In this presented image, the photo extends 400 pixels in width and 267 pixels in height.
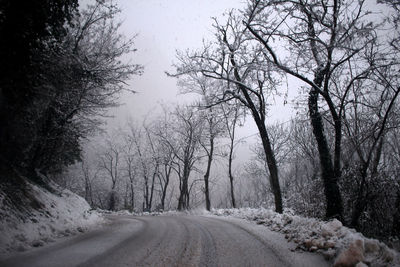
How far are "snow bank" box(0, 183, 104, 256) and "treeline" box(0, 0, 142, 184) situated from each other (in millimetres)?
1942

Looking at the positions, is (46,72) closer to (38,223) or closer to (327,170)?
(38,223)

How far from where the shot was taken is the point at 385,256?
3.17 meters

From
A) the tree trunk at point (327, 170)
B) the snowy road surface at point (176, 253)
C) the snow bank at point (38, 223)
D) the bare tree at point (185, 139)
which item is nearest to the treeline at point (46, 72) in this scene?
the snow bank at point (38, 223)

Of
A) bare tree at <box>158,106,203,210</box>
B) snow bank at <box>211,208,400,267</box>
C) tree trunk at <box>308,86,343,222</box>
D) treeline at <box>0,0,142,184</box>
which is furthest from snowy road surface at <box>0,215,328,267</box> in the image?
bare tree at <box>158,106,203,210</box>

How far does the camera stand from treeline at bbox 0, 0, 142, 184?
5.22 meters

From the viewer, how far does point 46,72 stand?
6.37 metres

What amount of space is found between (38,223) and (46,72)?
4.48 metres

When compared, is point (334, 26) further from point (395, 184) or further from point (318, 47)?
point (395, 184)

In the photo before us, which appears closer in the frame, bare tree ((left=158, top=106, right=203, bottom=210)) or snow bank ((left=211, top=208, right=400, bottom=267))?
snow bank ((left=211, top=208, right=400, bottom=267))

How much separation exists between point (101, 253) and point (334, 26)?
8985 mm

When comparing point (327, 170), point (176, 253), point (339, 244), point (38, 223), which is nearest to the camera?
point (339, 244)

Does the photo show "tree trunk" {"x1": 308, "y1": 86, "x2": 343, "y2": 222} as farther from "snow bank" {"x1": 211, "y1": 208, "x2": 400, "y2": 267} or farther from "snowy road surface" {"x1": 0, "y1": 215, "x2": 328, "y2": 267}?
"snowy road surface" {"x1": 0, "y1": 215, "x2": 328, "y2": 267}

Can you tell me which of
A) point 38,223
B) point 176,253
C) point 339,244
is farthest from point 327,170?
point 38,223

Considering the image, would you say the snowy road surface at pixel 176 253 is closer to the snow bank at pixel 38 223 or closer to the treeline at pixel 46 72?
the snow bank at pixel 38 223
